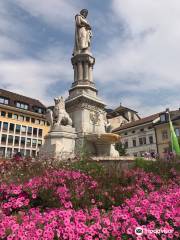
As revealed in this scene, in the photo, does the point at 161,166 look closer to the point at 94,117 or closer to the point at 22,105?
the point at 94,117

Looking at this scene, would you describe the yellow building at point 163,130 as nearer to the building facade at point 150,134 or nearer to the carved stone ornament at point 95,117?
the building facade at point 150,134

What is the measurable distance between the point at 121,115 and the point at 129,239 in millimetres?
73894

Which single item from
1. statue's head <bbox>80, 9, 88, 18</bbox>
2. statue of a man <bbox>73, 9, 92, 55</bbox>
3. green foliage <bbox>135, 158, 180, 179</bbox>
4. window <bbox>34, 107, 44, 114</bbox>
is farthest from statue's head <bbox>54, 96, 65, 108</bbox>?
window <bbox>34, 107, 44, 114</bbox>

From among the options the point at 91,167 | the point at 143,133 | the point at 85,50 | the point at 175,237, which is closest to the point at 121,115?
the point at 143,133

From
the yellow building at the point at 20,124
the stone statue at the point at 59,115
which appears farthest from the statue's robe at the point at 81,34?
the yellow building at the point at 20,124

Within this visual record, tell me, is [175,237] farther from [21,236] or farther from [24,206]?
[24,206]

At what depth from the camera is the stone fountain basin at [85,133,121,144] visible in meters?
15.8

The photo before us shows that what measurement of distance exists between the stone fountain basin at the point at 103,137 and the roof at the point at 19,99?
5031cm

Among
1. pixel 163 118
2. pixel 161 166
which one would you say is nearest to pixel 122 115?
pixel 163 118

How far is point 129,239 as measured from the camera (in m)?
3.46

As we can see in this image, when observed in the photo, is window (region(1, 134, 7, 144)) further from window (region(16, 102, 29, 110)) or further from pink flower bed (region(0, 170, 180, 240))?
pink flower bed (region(0, 170, 180, 240))

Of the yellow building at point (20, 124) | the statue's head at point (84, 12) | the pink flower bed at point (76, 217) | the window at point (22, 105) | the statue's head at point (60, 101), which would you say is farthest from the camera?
the window at point (22, 105)

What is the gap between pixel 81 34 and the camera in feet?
70.6

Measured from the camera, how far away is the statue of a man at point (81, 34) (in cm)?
2110
